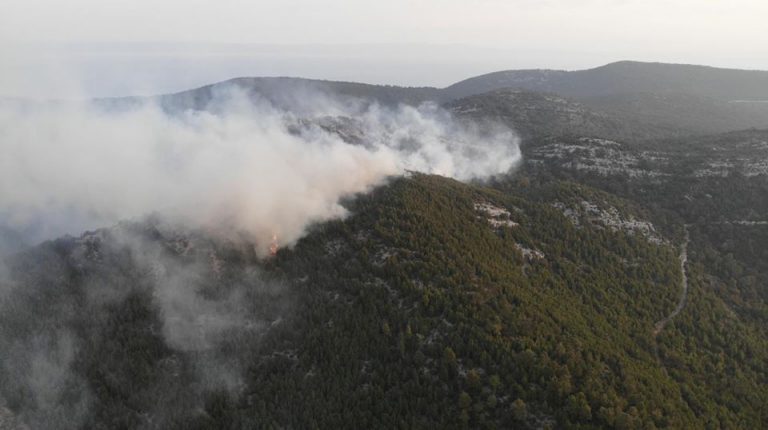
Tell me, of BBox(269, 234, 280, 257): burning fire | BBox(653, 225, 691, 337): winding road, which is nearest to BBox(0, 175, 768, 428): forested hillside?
BBox(269, 234, 280, 257): burning fire

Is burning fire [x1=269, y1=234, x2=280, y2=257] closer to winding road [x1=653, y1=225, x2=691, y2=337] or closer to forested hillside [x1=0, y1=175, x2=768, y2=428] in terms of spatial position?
forested hillside [x1=0, y1=175, x2=768, y2=428]

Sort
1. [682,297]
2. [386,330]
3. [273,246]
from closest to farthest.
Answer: [386,330], [682,297], [273,246]

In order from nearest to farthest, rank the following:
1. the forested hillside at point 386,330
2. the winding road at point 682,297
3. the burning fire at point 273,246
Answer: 1. the forested hillside at point 386,330
2. the winding road at point 682,297
3. the burning fire at point 273,246

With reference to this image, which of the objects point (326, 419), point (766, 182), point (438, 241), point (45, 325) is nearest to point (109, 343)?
point (45, 325)

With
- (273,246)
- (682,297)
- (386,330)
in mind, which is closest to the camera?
(386,330)

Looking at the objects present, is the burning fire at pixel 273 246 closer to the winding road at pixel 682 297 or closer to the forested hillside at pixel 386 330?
the forested hillside at pixel 386 330

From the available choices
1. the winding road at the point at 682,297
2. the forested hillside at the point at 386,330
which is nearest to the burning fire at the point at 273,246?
the forested hillside at the point at 386,330

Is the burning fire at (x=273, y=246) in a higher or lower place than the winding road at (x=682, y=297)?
higher

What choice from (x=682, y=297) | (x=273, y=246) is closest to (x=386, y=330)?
(x=273, y=246)

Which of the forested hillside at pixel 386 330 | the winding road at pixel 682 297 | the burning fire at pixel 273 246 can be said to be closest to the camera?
the forested hillside at pixel 386 330

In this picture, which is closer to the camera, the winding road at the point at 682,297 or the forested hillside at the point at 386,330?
the forested hillside at the point at 386,330

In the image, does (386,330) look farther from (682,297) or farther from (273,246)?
(682,297)
